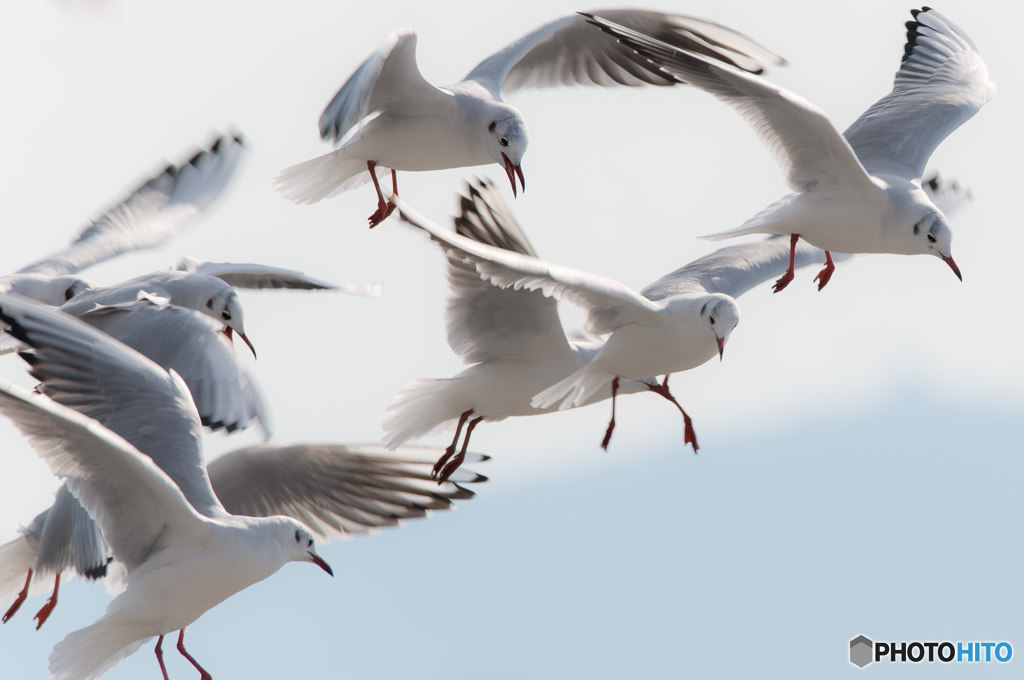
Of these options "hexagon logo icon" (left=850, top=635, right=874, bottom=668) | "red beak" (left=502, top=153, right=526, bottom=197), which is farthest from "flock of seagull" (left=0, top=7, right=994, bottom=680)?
"hexagon logo icon" (left=850, top=635, right=874, bottom=668)

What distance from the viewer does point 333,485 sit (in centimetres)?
707

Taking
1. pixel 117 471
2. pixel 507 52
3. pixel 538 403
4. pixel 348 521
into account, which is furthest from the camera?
pixel 507 52

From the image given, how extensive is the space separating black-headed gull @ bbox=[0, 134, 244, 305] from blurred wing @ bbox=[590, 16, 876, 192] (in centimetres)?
320

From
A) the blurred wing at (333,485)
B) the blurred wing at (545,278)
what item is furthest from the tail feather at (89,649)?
the blurred wing at (545,278)

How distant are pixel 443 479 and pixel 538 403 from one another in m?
0.96

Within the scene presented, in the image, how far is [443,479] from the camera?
714 cm

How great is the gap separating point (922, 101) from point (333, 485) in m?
3.62

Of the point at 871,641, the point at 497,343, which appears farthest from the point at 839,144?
the point at 871,641

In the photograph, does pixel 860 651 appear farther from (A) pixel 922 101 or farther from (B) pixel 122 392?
(B) pixel 122 392

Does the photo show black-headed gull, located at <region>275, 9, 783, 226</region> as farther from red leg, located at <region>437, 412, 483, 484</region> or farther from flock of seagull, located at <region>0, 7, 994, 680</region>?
red leg, located at <region>437, 412, 483, 484</region>

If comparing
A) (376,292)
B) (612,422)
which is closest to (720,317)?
(612,422)

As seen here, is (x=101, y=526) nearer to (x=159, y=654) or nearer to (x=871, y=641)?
(x=159, y=654)

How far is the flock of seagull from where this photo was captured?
5707 millimetres

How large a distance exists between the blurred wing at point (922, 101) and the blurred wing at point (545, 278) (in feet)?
6.26
